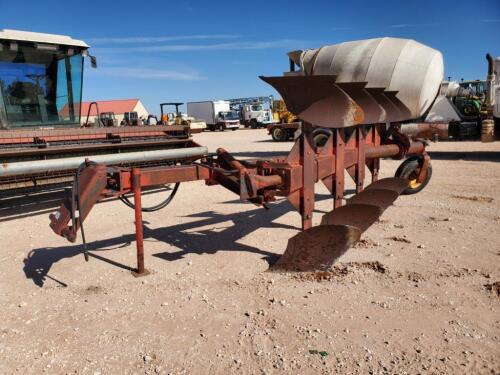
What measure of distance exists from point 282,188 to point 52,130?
14.1 ft

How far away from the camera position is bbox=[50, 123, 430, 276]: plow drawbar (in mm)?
3186

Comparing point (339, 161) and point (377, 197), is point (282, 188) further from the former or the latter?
point (377, 197)

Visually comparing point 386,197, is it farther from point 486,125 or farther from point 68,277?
point 486,125

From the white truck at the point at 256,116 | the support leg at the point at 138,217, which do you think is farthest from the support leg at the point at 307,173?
the white truck at the point at 256,116

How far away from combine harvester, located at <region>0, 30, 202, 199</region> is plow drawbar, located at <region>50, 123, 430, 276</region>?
2721 mm

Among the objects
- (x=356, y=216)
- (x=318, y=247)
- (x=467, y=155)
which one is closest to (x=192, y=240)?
(x=318, y=247)

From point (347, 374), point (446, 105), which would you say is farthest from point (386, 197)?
point (446, 105)

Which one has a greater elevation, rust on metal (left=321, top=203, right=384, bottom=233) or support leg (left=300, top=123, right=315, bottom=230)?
support leg (left=300, top=123, right=315, bottom=230)

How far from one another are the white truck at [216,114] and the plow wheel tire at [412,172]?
30.7 meters

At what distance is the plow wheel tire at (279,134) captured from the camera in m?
20.0

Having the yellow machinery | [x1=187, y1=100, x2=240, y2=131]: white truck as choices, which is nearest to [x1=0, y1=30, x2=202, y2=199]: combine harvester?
the yellow machinery

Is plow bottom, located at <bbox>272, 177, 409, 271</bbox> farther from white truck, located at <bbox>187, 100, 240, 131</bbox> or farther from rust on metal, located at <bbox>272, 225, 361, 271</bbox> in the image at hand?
white truck, located at <bbox>187, 100, 240, 131</bbox>

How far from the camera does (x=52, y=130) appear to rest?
21.3 ft

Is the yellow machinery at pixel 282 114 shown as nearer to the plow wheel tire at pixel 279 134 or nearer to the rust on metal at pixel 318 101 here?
the plow wheel tire at pixel 279 134
